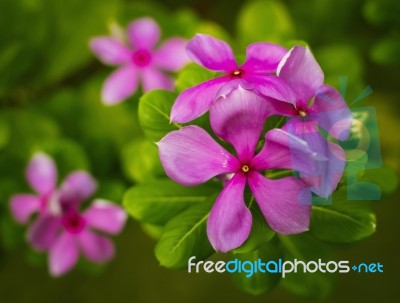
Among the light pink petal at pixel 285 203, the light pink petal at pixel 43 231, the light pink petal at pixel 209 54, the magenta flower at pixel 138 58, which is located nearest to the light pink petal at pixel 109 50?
the magenta flower at pixel 138 58

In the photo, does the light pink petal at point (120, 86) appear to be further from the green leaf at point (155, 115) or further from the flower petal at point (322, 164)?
the flower petal at point (322, 164)

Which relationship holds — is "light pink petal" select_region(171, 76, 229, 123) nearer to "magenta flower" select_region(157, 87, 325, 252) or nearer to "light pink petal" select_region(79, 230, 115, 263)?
"magenta flower" select_region(157, 87, 325, 252)

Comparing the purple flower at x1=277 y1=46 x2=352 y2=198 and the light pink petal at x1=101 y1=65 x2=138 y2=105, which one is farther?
the light pink petal at x1=101 y1=65 x2=138 y2=105

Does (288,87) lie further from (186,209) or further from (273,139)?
(186,209)

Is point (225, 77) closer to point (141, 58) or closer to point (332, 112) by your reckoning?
point (332, 112)

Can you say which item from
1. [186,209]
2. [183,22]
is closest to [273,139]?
[186,209]

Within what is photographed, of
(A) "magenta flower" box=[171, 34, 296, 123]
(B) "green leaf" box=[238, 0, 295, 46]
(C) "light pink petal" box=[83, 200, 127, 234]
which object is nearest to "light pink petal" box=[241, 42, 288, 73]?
(A) "magenta flower" box=[171, 34, 296, 123]
